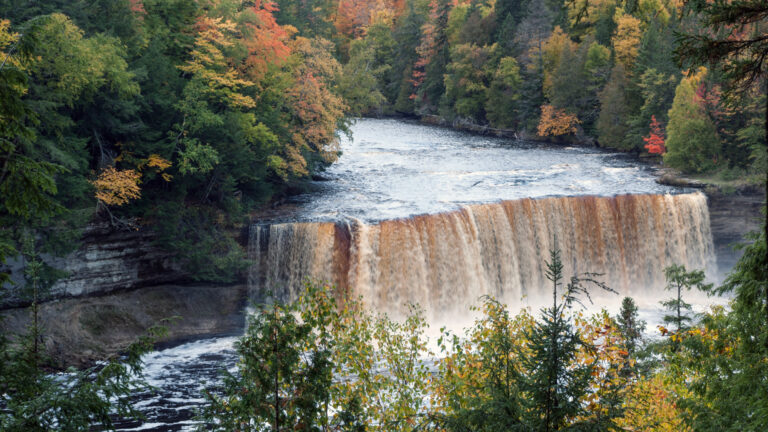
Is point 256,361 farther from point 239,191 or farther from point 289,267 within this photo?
point 239,191

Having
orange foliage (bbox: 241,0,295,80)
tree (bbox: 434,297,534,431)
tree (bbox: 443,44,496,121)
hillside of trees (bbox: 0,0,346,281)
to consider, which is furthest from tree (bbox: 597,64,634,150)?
tree (bbox: 434,297,534,431)

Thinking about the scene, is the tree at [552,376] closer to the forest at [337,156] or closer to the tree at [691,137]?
the forest at [337,156]

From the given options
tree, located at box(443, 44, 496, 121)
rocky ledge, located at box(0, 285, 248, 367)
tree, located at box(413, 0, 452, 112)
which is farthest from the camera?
tree, located at box(413, 0, 452, 112)

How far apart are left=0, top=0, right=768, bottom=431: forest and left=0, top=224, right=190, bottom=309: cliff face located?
0.57 meters

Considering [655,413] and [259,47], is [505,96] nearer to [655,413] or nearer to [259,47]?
[259,47]

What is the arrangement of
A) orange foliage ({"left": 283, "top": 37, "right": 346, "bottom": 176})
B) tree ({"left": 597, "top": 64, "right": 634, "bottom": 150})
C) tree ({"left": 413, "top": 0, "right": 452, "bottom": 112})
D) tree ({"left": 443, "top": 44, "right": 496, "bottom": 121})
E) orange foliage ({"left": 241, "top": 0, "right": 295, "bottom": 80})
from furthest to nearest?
1. tree ({"left": 413, "top": 0, "right": 452, "bottom": 112})
2. tree ({"left": 443, "top": 44, "right": 496, "bottom": 121})
3. tree ({"left": 597, "top": 64, "right": 634, "bottom": 150})
4. orange foliage ({"left": 283, "top": 37, "right": 346, "bottom": 176})
5. orange foliage ({"left": 241, "top": 0, "right": 295, "bottom": 80})

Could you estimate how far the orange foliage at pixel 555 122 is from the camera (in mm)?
50594

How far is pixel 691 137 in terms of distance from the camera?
37.5 m

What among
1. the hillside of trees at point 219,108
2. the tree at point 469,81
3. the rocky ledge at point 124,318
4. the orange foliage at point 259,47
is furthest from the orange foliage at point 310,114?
the tree at point 469,81

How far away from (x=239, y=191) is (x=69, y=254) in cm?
739

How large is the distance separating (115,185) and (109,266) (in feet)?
8.35

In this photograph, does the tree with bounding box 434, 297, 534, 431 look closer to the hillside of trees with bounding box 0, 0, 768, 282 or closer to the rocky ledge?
the hillside of trees with bounding box 0, 0, 768, 282

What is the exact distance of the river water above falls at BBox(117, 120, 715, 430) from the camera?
2608cm

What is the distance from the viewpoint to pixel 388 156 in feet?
140
